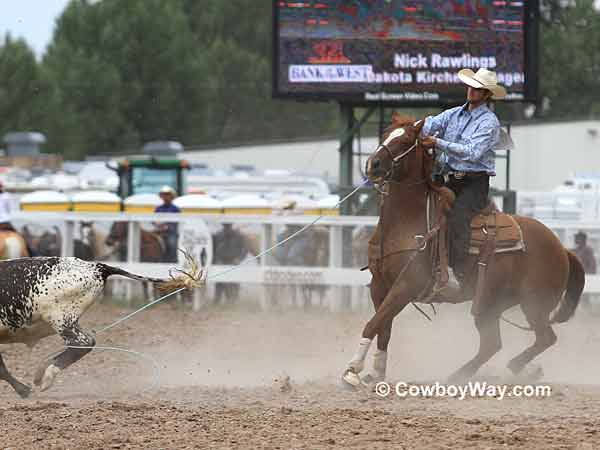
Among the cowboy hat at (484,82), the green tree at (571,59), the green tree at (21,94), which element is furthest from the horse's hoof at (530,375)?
the green tree at (21,94)

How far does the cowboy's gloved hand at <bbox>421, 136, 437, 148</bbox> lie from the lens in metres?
8.51

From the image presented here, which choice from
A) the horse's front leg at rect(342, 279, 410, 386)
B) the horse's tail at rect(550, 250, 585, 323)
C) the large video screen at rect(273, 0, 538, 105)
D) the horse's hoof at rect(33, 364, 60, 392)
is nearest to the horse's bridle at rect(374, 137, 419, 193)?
the horse's front leg at rect(342, 279, 410, 386)

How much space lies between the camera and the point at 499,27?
15289 mm

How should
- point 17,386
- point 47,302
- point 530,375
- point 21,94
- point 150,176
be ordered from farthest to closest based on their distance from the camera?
point 21,94
point 150,176
point 530,375
point 17,386
point 47,302

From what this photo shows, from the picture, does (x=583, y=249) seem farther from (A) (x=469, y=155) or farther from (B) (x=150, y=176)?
(B) (x=150, y=176)

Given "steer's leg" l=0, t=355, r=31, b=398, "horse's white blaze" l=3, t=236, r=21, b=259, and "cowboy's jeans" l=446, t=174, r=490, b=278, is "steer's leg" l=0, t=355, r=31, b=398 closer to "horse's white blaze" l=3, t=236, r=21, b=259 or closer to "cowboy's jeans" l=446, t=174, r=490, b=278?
"cowboy's jeans" l=446, t=174, r=490, b=278

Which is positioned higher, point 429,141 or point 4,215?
point 429,141

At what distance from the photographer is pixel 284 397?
26.9ft

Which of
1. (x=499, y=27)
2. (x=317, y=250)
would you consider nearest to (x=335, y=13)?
(x=499, y=27)

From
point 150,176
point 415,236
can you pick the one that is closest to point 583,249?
point 415,236

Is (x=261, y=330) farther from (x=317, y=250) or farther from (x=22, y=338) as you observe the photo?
(x=22, y=338)

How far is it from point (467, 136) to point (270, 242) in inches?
309

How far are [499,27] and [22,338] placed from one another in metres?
8.72

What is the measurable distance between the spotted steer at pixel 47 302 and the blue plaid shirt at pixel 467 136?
258 cm
